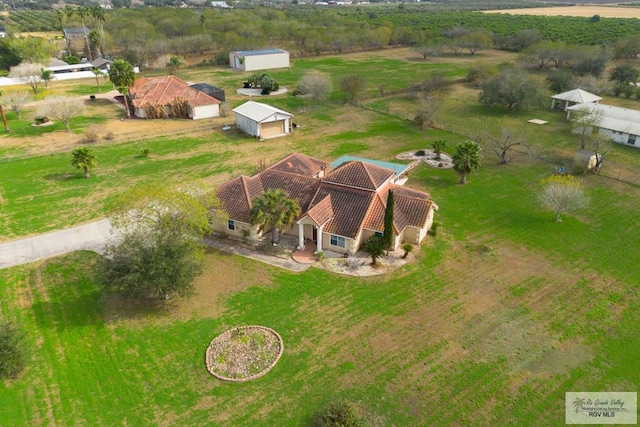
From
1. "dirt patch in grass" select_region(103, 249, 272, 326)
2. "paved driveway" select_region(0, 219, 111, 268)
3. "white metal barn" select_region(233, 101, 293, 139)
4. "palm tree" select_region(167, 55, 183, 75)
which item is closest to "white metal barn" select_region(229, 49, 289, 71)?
"palm tree" select_region(167, 55, 183, 75)

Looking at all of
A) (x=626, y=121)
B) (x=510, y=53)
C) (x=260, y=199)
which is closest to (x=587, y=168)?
(x=626, y=121)

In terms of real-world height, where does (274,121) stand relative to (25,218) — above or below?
above

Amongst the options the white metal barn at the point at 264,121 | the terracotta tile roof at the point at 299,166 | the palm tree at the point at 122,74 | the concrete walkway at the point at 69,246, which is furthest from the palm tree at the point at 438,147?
the palm tree at the point at 122,74

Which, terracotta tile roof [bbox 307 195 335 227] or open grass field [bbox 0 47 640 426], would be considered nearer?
open grass field [bbox 0 47 640 426]

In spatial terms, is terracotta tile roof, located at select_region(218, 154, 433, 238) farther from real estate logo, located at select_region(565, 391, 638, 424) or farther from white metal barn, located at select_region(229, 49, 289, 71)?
white metal barn, located at select_region(229, 49, 289, 71)

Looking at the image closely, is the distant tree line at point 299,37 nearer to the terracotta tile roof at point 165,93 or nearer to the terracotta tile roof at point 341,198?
the terracotta tile roof at point 165,93

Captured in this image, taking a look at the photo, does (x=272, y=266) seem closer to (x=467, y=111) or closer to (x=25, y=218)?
(x=25, y=218)
